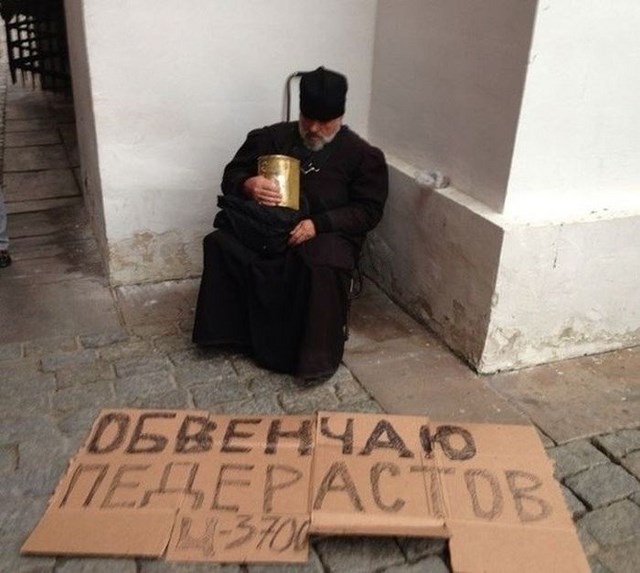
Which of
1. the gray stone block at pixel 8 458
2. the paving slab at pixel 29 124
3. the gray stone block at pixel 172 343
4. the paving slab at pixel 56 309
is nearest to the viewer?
the gray stone block at pixel 8 458

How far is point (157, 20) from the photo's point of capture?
3.42m

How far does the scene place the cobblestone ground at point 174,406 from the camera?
6.83 ft

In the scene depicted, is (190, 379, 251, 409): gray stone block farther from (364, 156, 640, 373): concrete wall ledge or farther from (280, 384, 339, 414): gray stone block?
(364, 156, 640, 373): concrete wall ledge

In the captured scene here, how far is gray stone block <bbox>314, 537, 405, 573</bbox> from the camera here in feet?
6.75

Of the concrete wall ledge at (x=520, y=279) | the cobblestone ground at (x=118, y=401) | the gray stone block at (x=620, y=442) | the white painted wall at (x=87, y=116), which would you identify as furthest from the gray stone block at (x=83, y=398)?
the gray stone block at (x=620, y=442)

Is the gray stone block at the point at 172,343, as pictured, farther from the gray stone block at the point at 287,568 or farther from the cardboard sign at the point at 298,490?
the gray stone block at the point at 287,568

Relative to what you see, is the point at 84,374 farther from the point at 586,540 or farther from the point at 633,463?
the point at 633,463

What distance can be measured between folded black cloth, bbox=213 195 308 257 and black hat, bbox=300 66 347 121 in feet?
1.51

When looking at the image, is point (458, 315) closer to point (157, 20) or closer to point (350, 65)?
point (350, 65)

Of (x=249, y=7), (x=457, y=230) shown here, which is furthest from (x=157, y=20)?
(x=457, y=230)

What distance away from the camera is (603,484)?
2422 mm

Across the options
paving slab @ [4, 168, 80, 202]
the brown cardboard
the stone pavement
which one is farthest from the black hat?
paving slab @ [4, 168, 80, 202]

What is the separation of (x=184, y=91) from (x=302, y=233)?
1.19 meters

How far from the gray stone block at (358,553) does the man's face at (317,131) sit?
184 cm
